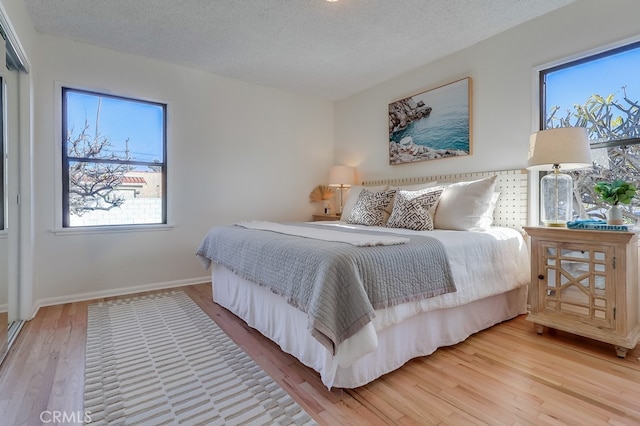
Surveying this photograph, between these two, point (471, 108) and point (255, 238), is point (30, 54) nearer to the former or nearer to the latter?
point (255, 238)

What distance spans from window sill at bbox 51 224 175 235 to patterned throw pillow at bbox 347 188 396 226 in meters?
2.07

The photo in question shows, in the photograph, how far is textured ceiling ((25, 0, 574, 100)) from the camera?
243 centimetres

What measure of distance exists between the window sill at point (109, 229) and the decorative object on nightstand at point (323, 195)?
1.96m

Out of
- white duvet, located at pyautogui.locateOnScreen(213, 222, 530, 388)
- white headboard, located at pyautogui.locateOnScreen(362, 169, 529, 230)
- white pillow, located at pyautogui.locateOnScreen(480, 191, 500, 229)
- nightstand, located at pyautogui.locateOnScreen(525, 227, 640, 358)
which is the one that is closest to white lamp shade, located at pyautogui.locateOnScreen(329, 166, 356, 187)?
white headboard, located at pyautogui.locateOnScreen(362, 169, 529, 230)

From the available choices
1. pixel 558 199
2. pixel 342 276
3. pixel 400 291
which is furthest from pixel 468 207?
pixel 342 276

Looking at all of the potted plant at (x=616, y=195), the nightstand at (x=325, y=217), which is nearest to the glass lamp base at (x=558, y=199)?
the potted plant at (x=616, y=195)

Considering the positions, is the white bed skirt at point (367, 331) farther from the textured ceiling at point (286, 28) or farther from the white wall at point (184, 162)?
the textured ceiling at point (286, 28)

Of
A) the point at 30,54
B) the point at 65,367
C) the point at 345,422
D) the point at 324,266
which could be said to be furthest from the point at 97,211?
the point at 345,422

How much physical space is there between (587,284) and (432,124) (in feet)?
6.71

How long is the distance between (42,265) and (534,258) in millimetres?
4189

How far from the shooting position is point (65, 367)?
1792 mm

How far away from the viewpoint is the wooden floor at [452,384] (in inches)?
54.7

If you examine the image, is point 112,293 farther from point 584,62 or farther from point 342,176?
point 584,62

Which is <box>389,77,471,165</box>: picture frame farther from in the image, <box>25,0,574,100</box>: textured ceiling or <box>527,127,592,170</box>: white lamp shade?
<box>527,127,592,170</box>: white lamp shade
